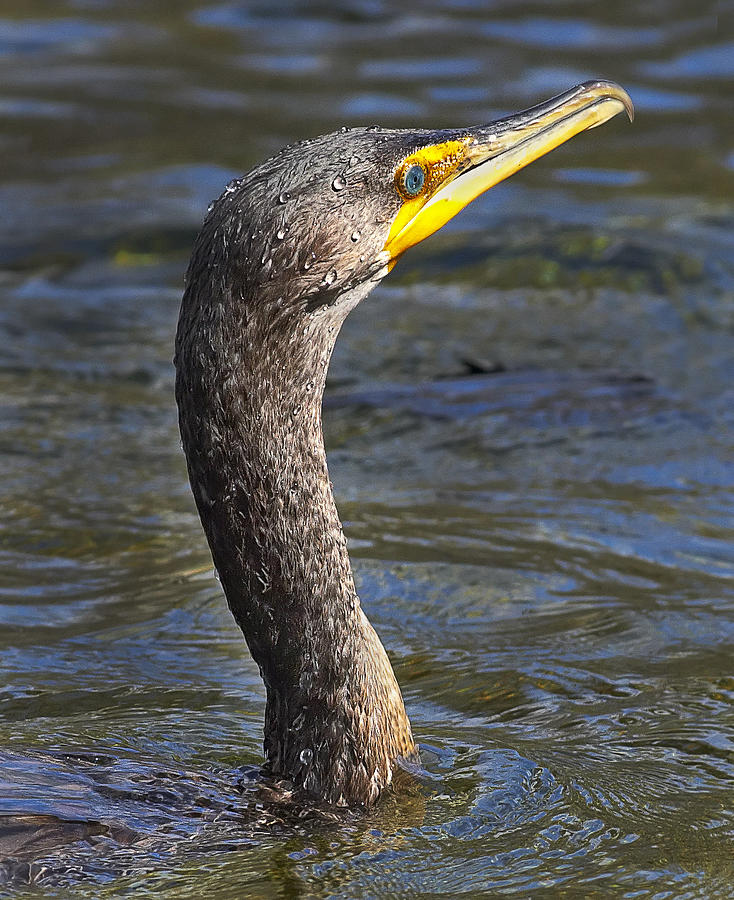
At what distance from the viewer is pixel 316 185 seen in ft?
12.1

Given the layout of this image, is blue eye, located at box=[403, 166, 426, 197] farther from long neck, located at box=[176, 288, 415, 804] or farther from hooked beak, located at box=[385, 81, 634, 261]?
long neck, located at box=[176, 288, 415, 804]

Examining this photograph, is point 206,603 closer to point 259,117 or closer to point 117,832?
point 117,832

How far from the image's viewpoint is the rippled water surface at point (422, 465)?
382 cm

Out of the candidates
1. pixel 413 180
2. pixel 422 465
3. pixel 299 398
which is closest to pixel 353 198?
pixel 413 180

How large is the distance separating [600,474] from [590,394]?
30.1 inches

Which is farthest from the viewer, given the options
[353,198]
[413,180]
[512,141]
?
[512,141]

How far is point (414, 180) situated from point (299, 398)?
605 millimetres

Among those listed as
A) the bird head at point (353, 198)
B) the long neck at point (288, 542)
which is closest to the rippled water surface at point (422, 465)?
the long neck at point (288, 542)

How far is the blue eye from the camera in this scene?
13.0 feet

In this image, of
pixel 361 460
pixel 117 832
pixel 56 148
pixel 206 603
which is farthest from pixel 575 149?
pixel 117 832

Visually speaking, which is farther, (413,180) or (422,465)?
(422,465)

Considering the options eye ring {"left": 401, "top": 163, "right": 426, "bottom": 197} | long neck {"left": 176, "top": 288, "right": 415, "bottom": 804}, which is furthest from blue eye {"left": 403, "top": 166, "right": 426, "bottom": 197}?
long neck {"left": 176, "top": 288, "right": 415, "bottom": 804}

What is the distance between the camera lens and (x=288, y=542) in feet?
12.7

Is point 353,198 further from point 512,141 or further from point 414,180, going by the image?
point 512,141
